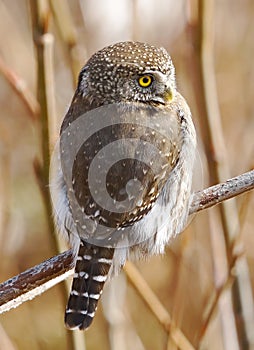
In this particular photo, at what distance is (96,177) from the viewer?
9.62 feet

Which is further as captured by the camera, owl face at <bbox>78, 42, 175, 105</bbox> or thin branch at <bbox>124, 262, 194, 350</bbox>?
owl face at <bbox>78, 42, 175, 105</bbox>

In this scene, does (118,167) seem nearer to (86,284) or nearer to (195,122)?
(86,284)

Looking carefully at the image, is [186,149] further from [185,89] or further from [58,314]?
[58,314]

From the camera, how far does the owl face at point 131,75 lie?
3211mm

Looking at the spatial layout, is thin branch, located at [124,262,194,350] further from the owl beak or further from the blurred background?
the blurred background

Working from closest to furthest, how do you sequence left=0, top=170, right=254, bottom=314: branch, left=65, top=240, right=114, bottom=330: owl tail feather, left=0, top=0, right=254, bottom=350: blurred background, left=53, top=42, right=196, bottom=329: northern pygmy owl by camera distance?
left=0, top=170, right=254, bottom=314: branch, left=65, top=240, right=114, bottom=330: owl tail feather, left=53, top=42, right=196, bottom=329: northern pygmy owl, left=0, top=0, right=254, bottom=350: blurred background

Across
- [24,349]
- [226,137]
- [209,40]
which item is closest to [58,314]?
[24,349]

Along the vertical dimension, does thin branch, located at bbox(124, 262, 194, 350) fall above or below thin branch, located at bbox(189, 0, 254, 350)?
below

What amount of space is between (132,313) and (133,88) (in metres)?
2.33

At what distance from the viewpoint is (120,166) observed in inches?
116

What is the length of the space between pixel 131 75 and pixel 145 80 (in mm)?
67

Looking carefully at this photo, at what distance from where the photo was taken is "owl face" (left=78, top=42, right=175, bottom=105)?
3211 mm

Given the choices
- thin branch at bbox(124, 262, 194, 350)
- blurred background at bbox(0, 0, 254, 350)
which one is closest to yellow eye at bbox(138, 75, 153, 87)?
thin branch at bbox(124, 262, 194, 350)

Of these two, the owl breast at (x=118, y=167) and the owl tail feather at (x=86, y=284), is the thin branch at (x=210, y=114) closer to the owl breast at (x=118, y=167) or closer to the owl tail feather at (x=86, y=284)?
the owl breast at (x=118, y=167)
